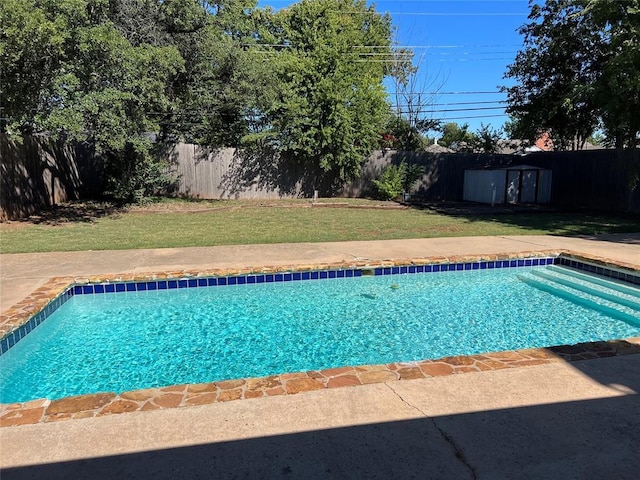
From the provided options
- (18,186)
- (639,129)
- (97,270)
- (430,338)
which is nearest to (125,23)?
(18,186)

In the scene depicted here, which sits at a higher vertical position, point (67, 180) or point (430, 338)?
point (67, 180)

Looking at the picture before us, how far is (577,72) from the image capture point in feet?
49.0

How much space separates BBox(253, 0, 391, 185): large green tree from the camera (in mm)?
15227

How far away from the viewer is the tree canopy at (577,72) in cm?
1053

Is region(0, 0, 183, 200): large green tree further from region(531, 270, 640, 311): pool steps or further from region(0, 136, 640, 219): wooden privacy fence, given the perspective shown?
region(531, 270, 640, 311): pool steps

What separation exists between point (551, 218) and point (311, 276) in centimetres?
922

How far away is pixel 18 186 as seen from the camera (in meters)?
10.5

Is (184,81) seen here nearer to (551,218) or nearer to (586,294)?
(551,218)

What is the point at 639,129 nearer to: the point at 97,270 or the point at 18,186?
the point at 97,270

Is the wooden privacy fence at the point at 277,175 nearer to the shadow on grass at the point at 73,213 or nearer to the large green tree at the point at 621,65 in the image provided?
the shadow on grass at the point at 73,213

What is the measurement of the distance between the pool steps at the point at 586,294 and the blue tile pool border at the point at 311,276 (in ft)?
0.80

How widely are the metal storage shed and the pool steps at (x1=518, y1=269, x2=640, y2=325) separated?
365 inches

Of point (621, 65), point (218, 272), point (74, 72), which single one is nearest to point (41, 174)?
point (74, 72)

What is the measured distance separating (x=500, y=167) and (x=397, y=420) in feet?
51.0
